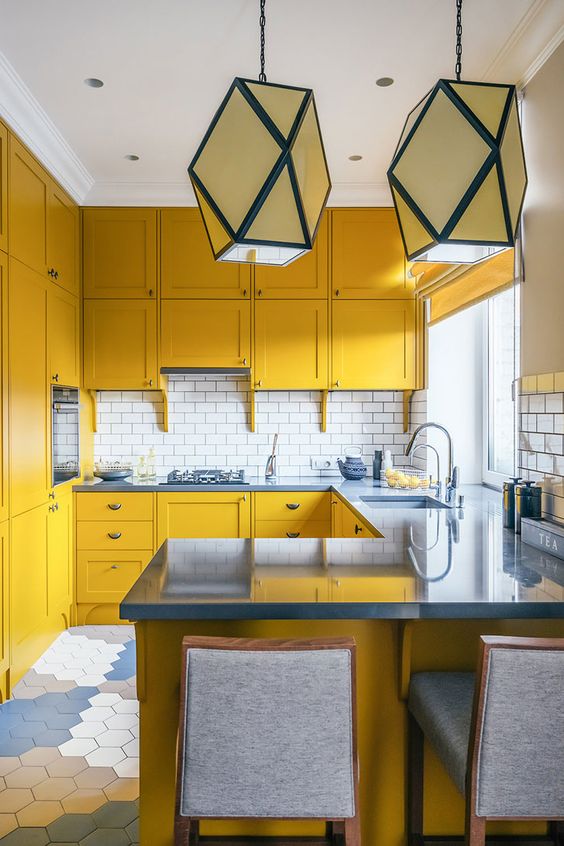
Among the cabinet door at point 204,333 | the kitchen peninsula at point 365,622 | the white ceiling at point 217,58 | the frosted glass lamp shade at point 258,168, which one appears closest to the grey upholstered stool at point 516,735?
the kitchen peninsula at point 365,622

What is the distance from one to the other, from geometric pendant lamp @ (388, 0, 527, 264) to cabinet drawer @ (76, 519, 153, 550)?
10.1 feet

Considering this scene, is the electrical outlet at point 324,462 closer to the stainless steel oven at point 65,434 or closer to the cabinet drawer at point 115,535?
the cabinet drawer at point 115,535

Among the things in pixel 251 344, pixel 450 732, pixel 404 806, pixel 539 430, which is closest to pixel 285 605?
pixel 450 732

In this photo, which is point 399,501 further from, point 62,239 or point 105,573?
point 62,239

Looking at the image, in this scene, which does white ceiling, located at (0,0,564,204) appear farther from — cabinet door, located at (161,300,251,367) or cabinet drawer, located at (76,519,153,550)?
cabinet drawer, located at (76,519,153,550)

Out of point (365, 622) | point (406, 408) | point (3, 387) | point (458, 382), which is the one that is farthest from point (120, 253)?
point (365, 622)

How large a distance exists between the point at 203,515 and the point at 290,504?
57 centimetres

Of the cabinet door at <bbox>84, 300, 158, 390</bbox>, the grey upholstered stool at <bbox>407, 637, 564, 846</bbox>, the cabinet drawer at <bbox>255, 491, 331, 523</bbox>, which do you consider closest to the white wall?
the cabinet drawer at <bbox>255, 491, 331, 523</bbox>

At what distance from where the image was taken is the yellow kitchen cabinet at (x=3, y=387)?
9.74 ft

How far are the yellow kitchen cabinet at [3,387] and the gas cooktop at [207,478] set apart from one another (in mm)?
1317

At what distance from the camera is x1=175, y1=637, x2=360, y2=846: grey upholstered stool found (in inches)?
50.6

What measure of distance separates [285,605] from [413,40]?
239cm

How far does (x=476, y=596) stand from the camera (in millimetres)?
1553

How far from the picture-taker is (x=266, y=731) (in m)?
1.30
